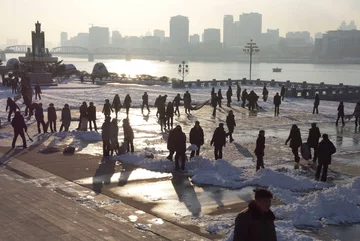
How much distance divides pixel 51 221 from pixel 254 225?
5448 millimetres

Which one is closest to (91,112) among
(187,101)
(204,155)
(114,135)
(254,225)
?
(114,135)

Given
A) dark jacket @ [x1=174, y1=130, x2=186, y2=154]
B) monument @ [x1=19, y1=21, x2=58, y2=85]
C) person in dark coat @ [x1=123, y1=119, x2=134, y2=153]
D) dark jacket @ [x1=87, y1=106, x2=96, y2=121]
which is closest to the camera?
dark jacket @ [x1=174, y1=130, x2=186, y2=154]

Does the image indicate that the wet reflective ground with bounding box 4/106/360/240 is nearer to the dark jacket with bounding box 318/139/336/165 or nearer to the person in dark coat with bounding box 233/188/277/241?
the dark jacket with bounding box 318/139/336/165

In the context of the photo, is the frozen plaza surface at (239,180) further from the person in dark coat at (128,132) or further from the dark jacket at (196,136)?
the dark jacket at (196,136)

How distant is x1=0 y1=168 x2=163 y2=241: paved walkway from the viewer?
28.9ft

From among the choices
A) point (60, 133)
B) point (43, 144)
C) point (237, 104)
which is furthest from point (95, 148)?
point (237, 104)

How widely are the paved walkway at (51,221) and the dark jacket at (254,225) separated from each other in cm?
388

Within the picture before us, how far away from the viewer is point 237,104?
35781 millimetres

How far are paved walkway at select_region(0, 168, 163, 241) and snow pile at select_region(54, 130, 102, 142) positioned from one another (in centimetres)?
787

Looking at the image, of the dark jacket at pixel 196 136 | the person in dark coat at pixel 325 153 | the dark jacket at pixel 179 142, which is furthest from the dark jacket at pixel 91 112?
the person in dark coat at pixel 325 153

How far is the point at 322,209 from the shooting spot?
405 inches

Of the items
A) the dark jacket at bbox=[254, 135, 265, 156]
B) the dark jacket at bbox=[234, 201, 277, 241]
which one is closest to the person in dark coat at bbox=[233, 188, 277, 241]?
the dark jacket at bbox=[234, 201, 277, 241]

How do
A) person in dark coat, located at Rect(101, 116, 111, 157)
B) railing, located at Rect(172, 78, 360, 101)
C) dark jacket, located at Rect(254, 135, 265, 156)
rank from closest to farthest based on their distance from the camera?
dark jacket, located at Rect(254, 135, 265, 156)
person in dark coat, located at Rect(101, 116, 111, 157)
railing, located at Rect(172, 78, 360, 101)

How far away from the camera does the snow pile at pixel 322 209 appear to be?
32.4ft
